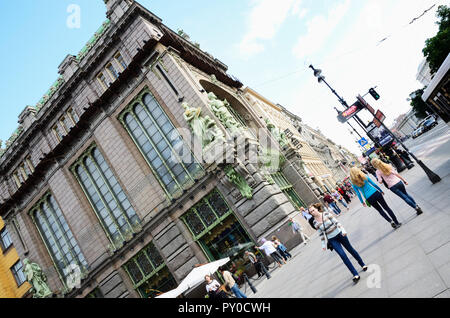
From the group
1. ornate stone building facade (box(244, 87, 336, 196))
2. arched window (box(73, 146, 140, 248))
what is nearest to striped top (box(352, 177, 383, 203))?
arched window (box(73, 146, 140, 248))

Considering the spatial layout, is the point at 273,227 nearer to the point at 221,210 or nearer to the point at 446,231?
the point at 221,210

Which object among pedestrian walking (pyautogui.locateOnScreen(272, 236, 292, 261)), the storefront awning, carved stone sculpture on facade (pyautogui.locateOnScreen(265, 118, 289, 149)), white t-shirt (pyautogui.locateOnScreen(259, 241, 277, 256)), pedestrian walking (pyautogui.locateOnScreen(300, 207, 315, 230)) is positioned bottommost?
pedestrian walking (pyautogui.locateOnScreen(272, 236, 292, 261))

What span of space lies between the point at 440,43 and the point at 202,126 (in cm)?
3908

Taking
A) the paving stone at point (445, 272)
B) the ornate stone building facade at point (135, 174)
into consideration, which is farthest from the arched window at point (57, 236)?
the paving stone at point (445, 272)

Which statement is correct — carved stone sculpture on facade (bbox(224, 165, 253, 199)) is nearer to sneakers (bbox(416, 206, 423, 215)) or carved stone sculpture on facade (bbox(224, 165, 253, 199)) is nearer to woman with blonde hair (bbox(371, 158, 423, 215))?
woman with blonde hair (bbox(371, 158, 423, 215))

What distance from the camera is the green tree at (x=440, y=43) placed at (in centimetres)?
3922

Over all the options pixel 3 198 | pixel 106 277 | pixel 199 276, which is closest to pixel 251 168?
pixel 199 276

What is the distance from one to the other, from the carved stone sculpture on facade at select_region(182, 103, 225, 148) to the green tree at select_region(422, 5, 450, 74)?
1475 inches

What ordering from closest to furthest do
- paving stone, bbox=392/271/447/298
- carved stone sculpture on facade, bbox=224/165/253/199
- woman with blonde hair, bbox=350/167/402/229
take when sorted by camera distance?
paving stone, bbox=392/271/447/298 < woman with blonde hair, bbox=350/167/402/229 < carved stone sculpture on facade, bbox=224/165/253/199

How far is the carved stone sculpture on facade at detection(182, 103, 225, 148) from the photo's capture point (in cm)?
1881

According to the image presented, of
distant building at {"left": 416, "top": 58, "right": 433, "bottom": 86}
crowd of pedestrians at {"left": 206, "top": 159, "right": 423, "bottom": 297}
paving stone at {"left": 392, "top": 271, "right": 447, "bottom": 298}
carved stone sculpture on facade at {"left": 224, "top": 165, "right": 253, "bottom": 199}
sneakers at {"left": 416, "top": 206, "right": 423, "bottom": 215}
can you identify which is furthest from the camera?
distant building at {"left": 416, "top": 58, "right": 433, "bottom": 86}

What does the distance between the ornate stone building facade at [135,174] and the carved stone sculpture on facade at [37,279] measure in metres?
0.45

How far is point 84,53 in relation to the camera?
2580 centimetres

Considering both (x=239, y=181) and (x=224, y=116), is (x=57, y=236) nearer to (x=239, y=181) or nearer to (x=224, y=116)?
(x=239, y=181)
